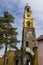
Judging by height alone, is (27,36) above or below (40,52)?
above

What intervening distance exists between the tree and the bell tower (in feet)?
28.4

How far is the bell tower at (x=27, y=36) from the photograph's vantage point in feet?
179

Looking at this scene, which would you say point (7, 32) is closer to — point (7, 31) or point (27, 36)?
point (7, 31)

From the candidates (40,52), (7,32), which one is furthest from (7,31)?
(40,52)

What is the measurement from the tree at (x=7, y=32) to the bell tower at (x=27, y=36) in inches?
341

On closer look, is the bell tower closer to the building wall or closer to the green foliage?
the green foliage

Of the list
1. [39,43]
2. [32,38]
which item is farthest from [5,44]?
[32,38]

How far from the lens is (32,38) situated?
57.1 metres

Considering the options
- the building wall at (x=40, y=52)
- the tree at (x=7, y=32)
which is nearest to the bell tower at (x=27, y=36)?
the tree at (x=7, y=32)

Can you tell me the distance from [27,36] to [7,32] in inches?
495

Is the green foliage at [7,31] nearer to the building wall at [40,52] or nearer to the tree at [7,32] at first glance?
the tree at [7,32]

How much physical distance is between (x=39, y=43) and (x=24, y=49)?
19.8m

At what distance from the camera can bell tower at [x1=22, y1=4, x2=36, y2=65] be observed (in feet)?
Result: 179

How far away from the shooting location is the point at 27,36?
188ft
